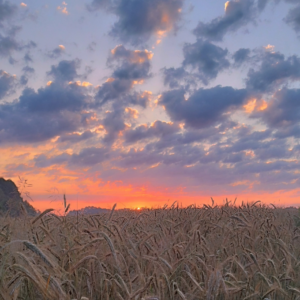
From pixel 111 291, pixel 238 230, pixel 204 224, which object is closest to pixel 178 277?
pixel 111 291

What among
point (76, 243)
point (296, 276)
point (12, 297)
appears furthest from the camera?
point (296, 276)

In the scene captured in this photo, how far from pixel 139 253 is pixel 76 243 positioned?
0.97 metres

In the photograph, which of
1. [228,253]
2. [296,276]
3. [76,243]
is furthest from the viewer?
[228,253]

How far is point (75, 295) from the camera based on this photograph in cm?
343

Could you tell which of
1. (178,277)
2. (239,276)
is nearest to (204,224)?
(239,276)

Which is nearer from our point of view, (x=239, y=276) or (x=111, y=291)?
(x=111, y=291)

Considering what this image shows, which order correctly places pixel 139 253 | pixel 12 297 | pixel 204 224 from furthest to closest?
1. pixel 204 224
2. pixel 139 253
3. pixel 12 297

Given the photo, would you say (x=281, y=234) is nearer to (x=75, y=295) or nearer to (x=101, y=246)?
(x=101, y=246)

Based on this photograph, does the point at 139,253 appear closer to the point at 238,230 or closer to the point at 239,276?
the point at 239,276

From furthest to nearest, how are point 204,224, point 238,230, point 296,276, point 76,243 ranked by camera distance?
point 204,224, point 238,230, point 296,276, point 76,243

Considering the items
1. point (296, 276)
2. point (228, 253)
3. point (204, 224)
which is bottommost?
point (296, 276)

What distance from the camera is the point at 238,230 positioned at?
6406 mm

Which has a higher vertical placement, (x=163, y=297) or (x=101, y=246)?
(x=101, y=246)

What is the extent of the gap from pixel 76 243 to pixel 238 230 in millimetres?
3540
